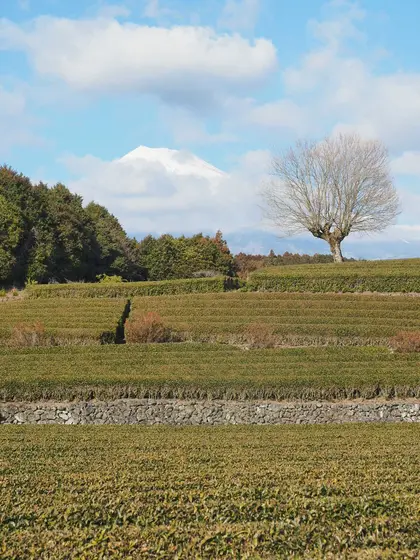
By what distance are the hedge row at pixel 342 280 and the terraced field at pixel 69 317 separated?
8836mm

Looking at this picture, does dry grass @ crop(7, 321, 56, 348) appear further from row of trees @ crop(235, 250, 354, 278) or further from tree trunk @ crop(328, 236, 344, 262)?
row of trees @ crop(235, 250, 354, 278)

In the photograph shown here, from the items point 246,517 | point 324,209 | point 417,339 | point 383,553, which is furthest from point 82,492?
point 324,209

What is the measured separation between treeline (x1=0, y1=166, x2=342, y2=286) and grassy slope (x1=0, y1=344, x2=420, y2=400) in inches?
884

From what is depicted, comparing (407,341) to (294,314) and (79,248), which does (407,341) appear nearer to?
(294,314)

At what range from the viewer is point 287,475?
741cm

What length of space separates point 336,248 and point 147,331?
2738 cm

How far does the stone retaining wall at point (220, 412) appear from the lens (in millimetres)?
17375

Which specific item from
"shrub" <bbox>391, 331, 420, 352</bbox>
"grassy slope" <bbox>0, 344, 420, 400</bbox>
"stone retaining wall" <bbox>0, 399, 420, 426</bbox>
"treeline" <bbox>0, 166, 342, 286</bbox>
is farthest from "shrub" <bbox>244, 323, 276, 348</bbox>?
"treeline" <bbox>0, 166, 342, 286</bbox>

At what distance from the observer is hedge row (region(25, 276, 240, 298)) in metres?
35.0

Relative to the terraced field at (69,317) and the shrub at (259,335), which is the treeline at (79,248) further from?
the shrub at (259,335)

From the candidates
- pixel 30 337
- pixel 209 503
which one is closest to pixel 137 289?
pixel 30 337

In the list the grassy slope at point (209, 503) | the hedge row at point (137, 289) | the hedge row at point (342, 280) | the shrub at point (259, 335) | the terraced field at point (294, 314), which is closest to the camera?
the grassy slope at point (209, 503)

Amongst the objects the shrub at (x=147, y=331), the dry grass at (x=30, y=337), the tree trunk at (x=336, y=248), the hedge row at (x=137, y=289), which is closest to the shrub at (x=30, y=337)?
the dry grass at (x=30, y=337)

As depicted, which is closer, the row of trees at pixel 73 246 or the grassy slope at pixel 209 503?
the grassy slope at pixel 209 503
